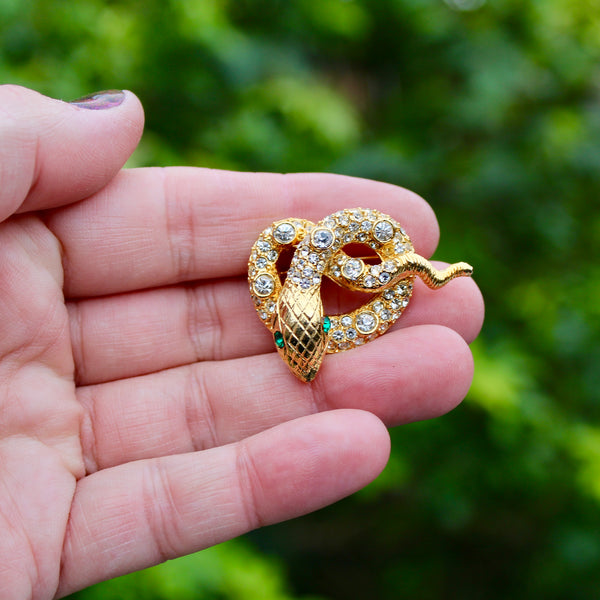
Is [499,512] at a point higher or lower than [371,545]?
higher

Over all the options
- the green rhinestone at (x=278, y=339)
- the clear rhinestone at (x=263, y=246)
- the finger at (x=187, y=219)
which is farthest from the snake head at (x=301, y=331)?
the finger at (x=187, y=219)

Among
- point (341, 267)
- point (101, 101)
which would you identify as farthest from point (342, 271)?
point (101, 101)

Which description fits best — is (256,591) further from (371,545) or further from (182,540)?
(371,545)

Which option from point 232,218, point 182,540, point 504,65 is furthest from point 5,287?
point 504,65

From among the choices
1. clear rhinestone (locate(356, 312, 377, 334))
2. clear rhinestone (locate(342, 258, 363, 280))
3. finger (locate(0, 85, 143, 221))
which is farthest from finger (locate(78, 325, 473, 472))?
finger (locate(0, 85, 143, 221))

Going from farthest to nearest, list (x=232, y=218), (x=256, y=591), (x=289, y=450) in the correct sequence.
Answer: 1. (x=256, y=591)
2. (x=232, y=218)
3. (x=289, y=450)

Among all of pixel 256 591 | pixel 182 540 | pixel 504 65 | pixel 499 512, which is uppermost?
pixel 504 65

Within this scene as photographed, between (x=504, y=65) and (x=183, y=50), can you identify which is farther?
(x=504, y=65)
